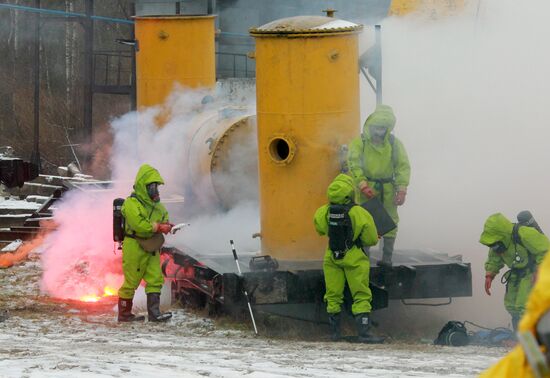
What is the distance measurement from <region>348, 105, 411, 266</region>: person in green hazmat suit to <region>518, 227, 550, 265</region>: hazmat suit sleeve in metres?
1.09

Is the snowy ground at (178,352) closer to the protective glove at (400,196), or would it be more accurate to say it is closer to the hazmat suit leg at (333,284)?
the hazmat suit leg at (333,284)

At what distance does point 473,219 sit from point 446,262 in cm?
240

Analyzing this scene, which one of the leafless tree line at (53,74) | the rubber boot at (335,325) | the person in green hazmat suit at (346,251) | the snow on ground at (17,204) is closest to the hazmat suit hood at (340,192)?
the person in green hazmat suit at (346,251)

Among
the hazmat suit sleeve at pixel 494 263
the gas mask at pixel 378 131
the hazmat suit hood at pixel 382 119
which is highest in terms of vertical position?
the hazmat suit hood at pixel 382 119

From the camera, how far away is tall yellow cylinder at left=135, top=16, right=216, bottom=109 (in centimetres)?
1605

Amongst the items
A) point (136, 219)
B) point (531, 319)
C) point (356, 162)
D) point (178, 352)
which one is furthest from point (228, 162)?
point (531, 319)

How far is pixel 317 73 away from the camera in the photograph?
10.8 meters

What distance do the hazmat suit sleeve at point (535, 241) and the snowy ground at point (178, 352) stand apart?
120cm

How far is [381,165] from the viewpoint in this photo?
10.6 meters

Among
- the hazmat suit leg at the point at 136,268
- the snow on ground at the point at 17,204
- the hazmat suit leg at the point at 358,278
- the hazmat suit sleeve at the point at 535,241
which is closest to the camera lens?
the hazmat suit leg at the point at 358,278

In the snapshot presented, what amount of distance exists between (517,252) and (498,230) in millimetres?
248

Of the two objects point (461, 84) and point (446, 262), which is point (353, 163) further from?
point (461, 84)

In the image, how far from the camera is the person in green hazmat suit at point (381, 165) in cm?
1052

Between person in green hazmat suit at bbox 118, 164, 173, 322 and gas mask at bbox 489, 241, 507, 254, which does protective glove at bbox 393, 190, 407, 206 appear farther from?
person in green hazmat suit at bbox 118, 164, 173, 322
